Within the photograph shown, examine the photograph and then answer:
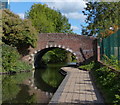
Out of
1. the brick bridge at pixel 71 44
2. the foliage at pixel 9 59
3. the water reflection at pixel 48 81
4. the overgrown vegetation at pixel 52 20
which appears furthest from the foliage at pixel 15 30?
the overgrown vegetation at pixel 52 20

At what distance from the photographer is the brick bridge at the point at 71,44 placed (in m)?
23.0

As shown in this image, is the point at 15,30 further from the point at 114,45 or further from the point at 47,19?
the point at 47,19

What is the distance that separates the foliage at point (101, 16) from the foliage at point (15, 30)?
860cm

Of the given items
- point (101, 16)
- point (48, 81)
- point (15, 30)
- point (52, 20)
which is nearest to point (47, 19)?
point (52, 20)

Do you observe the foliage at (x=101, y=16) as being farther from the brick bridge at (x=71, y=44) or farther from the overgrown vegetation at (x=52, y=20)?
the overgrown vegetation at (x=52, y=20)

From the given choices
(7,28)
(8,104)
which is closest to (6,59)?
(7,28)

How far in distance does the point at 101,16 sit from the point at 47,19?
14.1 meters

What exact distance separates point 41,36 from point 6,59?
5.68 metres

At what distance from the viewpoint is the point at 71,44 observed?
918 inches

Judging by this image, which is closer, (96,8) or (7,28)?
(7,28)

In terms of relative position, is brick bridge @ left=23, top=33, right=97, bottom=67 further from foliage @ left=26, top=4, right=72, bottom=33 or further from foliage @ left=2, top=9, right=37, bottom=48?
foliage @ left=26, top=4, right=72, bottom=33

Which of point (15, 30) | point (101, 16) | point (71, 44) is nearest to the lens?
point (15, 30)

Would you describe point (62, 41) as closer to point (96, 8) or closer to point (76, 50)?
point (76, 50)

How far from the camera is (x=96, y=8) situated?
27906mm
